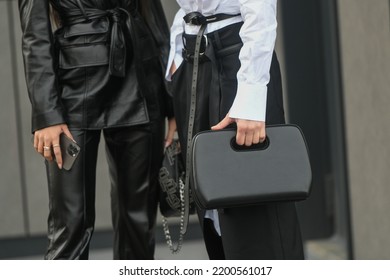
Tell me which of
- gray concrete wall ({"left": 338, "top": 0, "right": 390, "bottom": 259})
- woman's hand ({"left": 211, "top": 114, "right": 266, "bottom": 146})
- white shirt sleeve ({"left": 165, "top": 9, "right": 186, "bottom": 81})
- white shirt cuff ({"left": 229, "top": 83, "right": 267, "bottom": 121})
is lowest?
gray concrete wall ({"left": 338, "top": 0, "right": 390, "bottom": 259})

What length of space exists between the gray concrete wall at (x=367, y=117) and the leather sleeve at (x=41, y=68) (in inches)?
65.6

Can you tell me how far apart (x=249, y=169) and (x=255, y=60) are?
349 mm

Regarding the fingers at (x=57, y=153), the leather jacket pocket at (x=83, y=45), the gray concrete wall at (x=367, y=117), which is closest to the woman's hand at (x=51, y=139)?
the fingers at (x=57, y=153)

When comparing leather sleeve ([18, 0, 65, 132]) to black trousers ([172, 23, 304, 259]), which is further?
leather sleeve ([18, 0, 65, 132])

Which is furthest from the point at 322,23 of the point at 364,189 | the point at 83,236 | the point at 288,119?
the point at 83,236

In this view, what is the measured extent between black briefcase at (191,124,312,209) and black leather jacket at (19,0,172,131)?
61cm

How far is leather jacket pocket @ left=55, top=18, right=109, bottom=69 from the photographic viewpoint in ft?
9.68

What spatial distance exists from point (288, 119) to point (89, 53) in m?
2.47

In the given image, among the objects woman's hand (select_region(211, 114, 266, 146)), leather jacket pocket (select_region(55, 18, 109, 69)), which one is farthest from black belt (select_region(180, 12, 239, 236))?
leather jacket pocket (select_region(55, 18, 109, 69))

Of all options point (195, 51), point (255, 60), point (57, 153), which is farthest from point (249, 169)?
point (57, 153)

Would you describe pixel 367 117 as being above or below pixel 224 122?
below

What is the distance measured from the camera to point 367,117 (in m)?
4.11

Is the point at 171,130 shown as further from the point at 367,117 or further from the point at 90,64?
the point at 367,117

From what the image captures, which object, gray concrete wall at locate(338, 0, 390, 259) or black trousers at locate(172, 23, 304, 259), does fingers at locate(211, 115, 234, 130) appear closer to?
black trousers at locate(172, 23, 304, 259)
